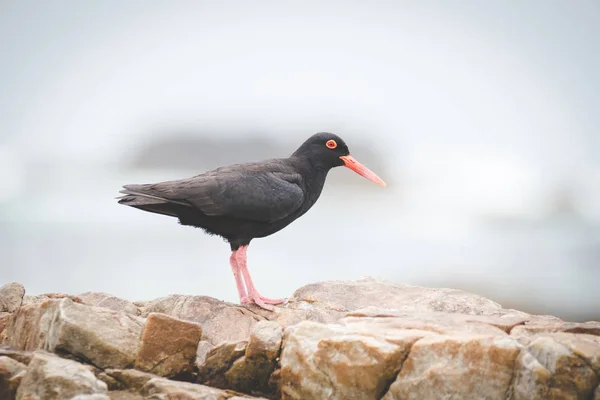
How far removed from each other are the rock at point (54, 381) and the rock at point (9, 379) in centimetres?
19

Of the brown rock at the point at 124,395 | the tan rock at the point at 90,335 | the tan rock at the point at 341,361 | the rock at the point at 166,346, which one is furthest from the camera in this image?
the rock at the point at 166,346

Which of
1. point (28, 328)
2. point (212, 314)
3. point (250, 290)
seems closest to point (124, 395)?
point (28, 328)

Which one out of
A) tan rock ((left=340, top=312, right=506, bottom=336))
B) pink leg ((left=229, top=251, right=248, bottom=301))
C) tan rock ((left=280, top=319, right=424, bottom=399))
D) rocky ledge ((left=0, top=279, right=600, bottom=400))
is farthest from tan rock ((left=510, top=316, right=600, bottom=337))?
pink leg ((left=229, top=251, right=248, bottom=301))

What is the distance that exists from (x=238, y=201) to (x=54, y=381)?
469 centimetres

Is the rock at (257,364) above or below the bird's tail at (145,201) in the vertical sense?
below

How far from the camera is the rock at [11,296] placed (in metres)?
7.85

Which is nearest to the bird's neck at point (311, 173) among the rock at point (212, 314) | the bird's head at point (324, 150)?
the bird's head at point (324, 150)

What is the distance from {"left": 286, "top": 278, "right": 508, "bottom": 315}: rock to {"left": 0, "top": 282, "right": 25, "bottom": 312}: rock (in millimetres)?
3259

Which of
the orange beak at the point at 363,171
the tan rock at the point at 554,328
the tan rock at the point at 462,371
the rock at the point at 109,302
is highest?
the orange beak at the point at 363,171

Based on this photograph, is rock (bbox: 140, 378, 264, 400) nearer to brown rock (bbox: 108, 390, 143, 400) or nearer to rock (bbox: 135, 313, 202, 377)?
brown rock (bbox: 108, 390, 143, 400)

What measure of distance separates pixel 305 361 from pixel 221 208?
4.09 meters

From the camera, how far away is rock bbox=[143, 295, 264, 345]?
25.7 ft

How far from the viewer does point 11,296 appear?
7918 mm

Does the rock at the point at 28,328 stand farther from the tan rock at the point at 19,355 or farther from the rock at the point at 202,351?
the rock at the point at 202,351
